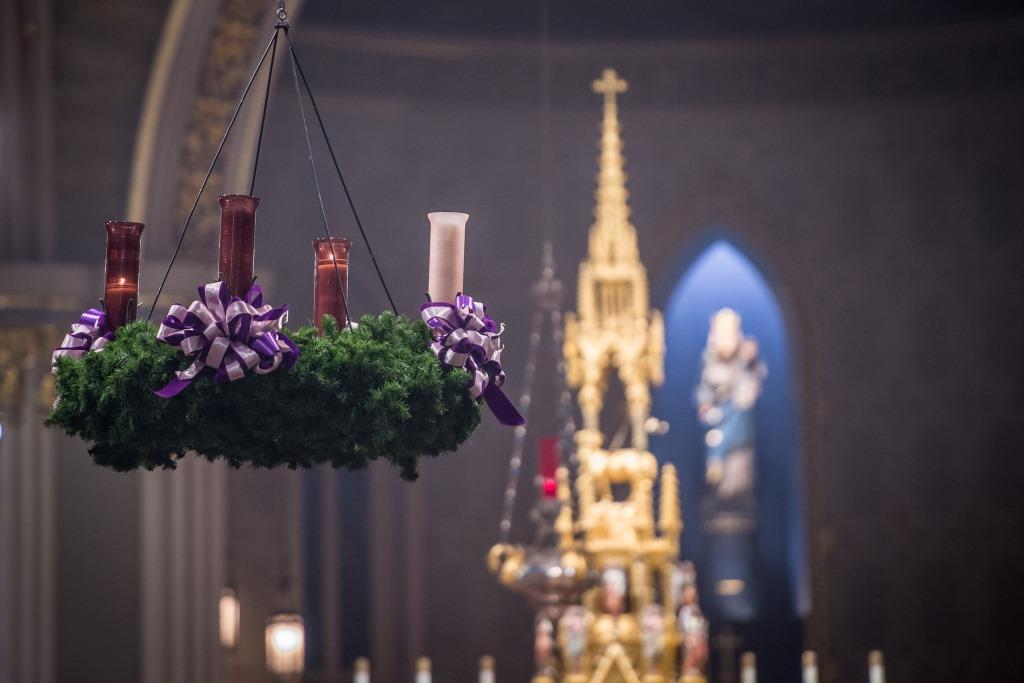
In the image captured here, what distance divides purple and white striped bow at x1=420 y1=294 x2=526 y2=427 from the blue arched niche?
7.18 meters

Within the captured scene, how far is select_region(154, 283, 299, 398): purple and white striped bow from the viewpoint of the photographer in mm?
3076

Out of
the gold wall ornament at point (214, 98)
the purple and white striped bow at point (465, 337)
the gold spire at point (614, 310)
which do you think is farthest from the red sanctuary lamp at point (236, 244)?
the gold spire at point (614, 310)

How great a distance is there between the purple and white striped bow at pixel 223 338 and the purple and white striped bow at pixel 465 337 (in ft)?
1.13

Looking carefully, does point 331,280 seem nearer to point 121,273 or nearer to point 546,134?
point 121,273

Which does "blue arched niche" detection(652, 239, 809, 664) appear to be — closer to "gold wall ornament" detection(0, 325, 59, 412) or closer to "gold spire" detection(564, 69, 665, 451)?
"gold spire" detection(564, 69, 665, 451)

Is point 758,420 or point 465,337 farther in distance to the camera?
point 758,420

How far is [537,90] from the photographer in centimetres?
1048

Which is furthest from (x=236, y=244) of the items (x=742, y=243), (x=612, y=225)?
(x=742, y=243)

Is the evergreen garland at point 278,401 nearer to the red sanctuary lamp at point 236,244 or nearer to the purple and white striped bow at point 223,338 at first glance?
the purple and white striped bow at point 223,338

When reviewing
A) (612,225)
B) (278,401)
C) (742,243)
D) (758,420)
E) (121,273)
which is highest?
(742,243)

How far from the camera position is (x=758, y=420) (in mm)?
10570

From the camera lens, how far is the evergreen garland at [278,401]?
3.14 m

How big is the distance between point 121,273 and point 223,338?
0.43 meters

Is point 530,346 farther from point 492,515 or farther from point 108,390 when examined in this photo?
point 108,390
